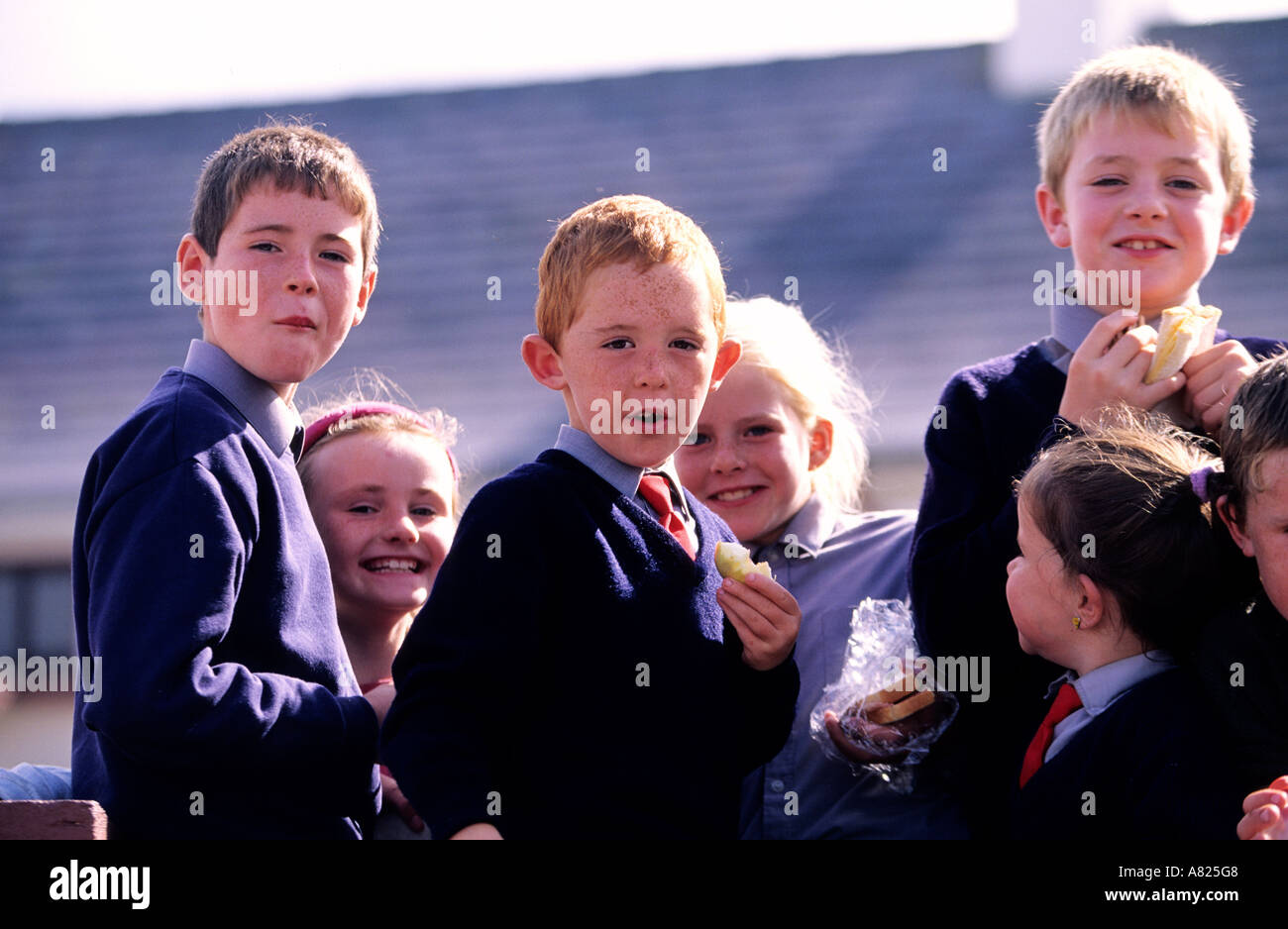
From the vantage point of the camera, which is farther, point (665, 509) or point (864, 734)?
point (864, 734)

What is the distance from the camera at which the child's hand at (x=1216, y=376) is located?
2.76m

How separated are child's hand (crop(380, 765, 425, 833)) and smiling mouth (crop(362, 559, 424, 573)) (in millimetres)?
556

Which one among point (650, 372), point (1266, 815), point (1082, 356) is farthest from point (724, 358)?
point (1266, 815)

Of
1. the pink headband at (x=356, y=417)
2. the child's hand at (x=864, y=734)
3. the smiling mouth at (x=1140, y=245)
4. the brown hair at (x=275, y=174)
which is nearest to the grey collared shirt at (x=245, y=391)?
the brown hair at (x=275, y=174)

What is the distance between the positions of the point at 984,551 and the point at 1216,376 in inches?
22.8

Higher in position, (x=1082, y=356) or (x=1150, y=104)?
(x=1150, y=104)

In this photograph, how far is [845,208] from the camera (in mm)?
10039

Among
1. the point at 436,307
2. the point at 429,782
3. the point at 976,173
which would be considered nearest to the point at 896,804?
the point at 429,782

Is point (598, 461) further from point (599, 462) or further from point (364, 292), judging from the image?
point (364, 292)

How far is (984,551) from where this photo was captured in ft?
9.15

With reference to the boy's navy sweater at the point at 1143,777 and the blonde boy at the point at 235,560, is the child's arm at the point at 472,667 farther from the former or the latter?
the boy's navy sweater at the point at 1143,777

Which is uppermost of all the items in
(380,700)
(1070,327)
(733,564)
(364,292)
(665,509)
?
(364,292)

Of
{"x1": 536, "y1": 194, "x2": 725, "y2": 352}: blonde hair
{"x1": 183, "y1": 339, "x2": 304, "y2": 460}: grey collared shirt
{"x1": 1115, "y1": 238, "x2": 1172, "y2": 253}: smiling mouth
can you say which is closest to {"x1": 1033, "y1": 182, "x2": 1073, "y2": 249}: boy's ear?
{"x1": 1115, "y1": 238, "x2": 1172, "y2": 253}: smiling mouth
